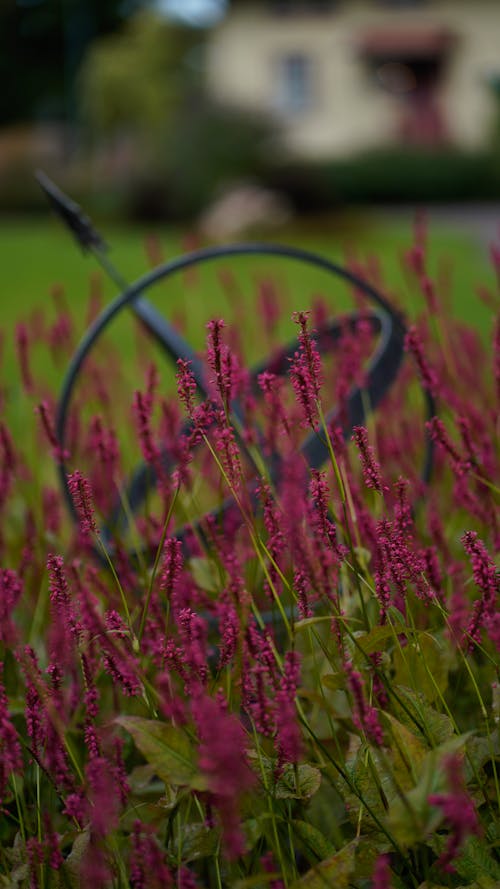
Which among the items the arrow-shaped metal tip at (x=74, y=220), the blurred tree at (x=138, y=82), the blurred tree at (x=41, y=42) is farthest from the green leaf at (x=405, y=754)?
the blurred tree at (x=41, y=42)

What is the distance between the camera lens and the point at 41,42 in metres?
40.5

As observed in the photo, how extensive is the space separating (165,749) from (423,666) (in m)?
0.38

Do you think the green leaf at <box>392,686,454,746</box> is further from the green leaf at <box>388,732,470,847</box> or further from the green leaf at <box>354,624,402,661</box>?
the green leaf at <box>388,732,470,847</box>

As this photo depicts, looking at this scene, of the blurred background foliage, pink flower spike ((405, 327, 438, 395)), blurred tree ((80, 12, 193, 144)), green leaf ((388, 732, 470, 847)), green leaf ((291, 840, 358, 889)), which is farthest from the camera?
blurred tree ((80, 12, 193, 144))

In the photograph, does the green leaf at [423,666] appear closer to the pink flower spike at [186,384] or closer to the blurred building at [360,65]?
the pink flower spike at [186,384]

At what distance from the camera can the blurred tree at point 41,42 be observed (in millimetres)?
39750

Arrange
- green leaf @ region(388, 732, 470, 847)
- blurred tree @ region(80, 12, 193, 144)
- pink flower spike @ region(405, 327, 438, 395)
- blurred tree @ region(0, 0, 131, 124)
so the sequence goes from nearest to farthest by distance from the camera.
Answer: green leaf @ region(388, 732, 470, 847) < pink flower spike @ region(405, 327, 438, 395) < blurred tree @ region(80, 12, 193, 144) < blurred tree @ region(0, 0, 131, 124)

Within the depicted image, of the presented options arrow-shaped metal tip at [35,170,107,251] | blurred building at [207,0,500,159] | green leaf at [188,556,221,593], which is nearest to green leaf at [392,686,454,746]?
green leaf at [188,556,221,593]

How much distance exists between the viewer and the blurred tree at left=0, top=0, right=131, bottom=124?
130 ft

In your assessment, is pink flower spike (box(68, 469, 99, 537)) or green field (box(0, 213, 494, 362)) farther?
green field (box(0, 213, 494, 362))

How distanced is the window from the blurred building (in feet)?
0.09

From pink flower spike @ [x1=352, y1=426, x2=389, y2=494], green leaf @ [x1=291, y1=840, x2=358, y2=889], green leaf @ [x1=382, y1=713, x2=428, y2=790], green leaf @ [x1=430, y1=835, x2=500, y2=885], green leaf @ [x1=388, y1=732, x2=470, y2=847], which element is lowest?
green leaf @ [x1=430, y1=835, x2=500, y2=885]

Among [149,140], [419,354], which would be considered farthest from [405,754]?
[149,140]

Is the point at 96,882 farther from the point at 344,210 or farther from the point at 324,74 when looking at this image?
the point at 324,74
